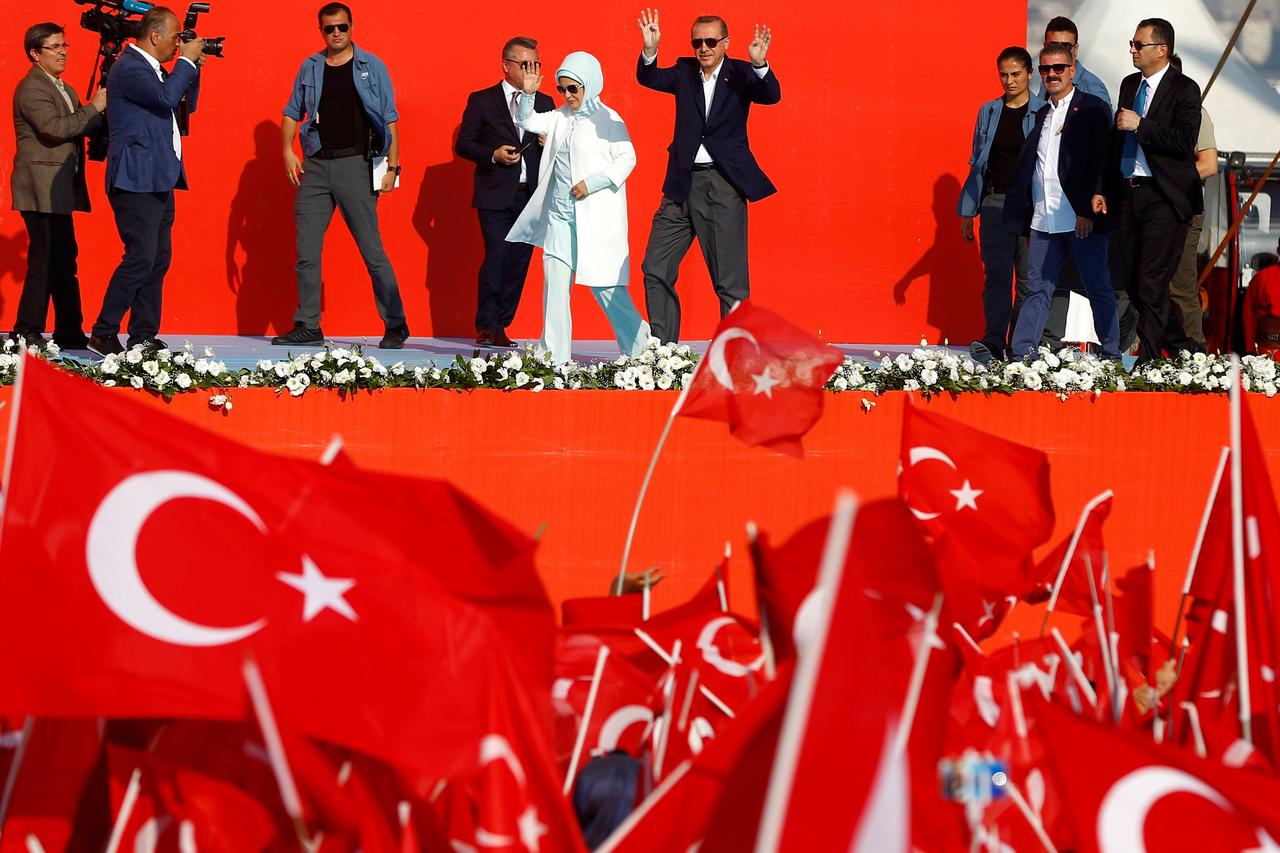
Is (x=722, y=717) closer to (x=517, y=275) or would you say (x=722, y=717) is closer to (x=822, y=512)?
(x=822, y=512)

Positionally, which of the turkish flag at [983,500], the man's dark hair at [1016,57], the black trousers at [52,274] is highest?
the man's dark hair at [1016,57]

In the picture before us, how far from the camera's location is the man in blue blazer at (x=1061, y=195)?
884 cm

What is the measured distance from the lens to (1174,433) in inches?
303

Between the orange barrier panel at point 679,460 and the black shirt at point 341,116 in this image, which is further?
the black shirt at point 341,116

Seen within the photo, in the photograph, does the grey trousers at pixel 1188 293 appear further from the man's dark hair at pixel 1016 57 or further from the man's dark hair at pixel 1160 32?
the man's dark hair at pixel 1016 57

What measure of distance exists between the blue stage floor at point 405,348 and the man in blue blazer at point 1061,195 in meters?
0.86

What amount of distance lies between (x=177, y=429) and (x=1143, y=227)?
21.5 ft

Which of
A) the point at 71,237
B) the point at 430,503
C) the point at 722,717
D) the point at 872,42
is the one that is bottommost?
the point at 722,717

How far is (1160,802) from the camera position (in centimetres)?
270

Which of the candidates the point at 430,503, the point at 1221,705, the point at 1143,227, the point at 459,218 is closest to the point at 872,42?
the point at 459,218

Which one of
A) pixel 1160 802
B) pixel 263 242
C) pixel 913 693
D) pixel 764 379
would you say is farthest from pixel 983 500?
pixel 263 242

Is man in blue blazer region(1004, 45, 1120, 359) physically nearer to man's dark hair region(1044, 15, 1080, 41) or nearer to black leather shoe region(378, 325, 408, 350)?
man's dark hair region(1044, 15, 1080, 41)

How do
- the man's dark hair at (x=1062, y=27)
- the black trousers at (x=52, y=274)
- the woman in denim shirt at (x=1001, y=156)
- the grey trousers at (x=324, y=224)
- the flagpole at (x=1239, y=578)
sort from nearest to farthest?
the flagpole at (x=1239, y=578) → the man's dark hair at (x=1062, y=27) → the black trousers at (x=52, y=274) → the grey trousers at (x=324, y=224) → the woman in denim shirt at (x=1001, y=156)

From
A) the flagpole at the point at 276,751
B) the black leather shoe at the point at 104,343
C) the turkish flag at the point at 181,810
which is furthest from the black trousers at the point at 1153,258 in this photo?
the flagpole at the point at 276,751
